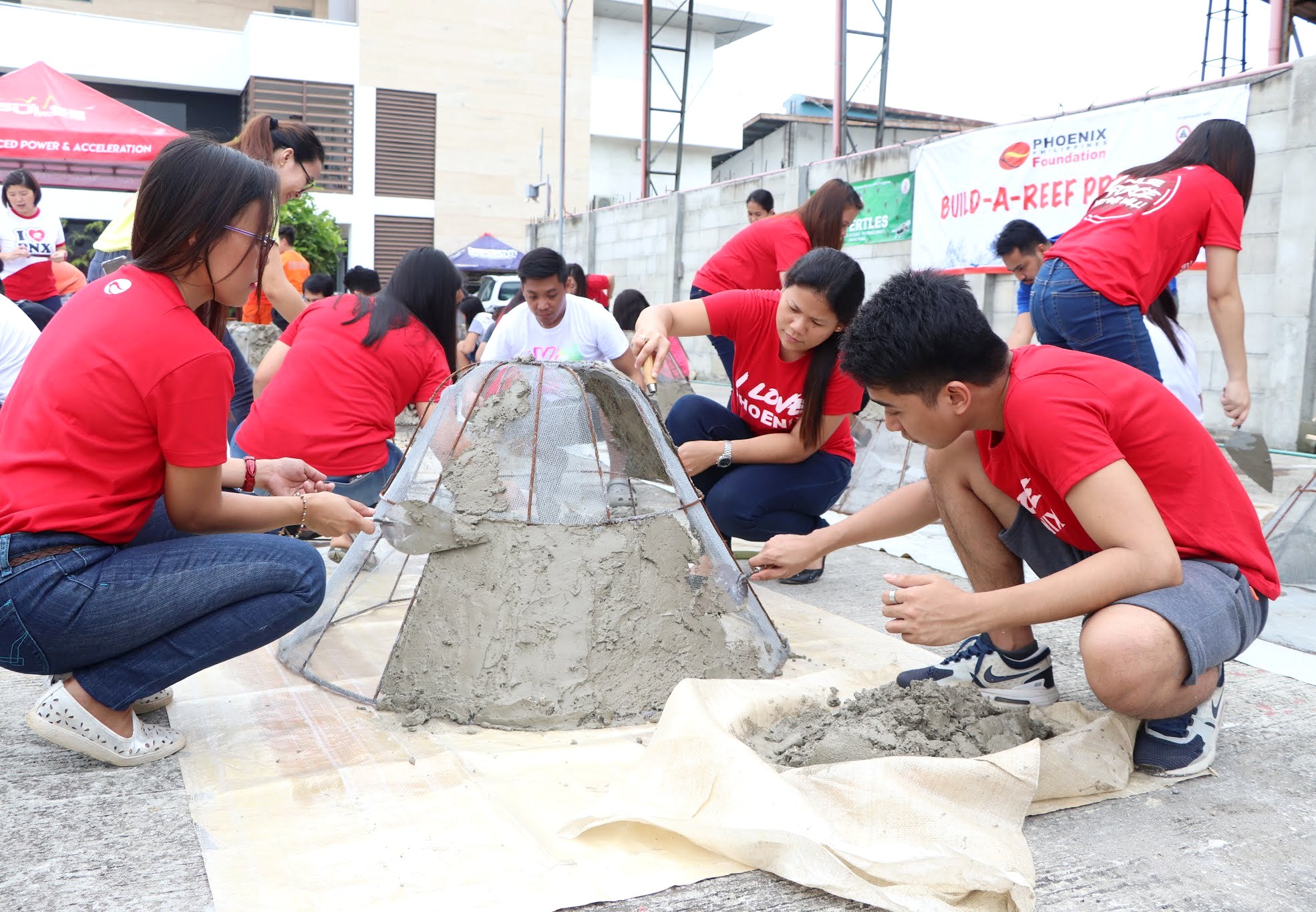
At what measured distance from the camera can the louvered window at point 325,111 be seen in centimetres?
1953

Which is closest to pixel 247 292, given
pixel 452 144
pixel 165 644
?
pixel 165 644

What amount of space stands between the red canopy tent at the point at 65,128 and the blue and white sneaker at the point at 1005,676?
21.2 ft

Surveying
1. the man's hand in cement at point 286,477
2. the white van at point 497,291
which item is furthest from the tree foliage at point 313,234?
the man's hand in cement at point 286,477

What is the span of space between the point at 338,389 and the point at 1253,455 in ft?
11.2

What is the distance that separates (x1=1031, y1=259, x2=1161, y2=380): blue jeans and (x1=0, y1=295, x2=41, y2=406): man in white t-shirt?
10.4ft

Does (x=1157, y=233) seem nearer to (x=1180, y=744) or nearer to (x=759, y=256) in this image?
(x=1180, y=744)

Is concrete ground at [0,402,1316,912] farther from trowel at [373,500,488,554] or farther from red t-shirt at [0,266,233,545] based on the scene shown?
trowel at [373,500,488,554]

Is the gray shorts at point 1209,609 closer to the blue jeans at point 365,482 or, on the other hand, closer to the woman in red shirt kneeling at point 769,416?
the woman in red shirt kneeling at point 769,416

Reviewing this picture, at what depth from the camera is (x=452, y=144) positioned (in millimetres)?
21125

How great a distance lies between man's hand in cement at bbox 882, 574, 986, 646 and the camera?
172 centimetres

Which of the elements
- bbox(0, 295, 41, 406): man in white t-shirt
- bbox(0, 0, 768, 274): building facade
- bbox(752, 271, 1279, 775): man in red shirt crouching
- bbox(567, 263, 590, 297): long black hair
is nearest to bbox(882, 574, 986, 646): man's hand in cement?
bbox(752, 271, 1279, 775): man in red shirt crouching

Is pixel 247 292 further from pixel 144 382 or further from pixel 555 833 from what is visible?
pixel 555 833

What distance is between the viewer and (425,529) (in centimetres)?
226

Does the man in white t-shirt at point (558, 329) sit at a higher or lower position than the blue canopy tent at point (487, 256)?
lower
